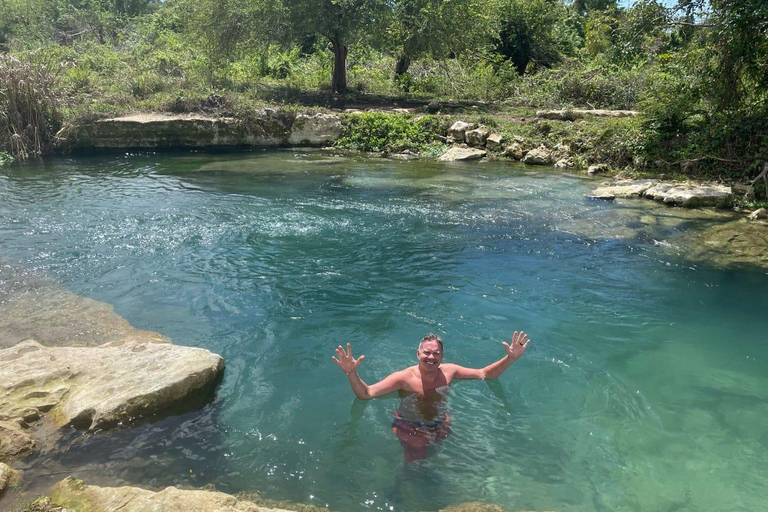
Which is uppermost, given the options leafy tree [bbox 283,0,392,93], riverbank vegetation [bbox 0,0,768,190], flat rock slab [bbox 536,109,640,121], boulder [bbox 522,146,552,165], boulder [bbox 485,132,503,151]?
leafy tree [bbox 283,0,392,93]

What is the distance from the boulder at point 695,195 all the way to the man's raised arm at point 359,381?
31.5 feet

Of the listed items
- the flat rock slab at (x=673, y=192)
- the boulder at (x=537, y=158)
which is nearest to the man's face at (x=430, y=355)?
the flat rock slab at (x=673, y=192)

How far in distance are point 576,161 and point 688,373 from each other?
12.0m

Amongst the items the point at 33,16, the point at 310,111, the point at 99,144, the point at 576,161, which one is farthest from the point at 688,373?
the point at 33,16

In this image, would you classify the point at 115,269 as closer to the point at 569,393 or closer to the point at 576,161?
the point at 569,393

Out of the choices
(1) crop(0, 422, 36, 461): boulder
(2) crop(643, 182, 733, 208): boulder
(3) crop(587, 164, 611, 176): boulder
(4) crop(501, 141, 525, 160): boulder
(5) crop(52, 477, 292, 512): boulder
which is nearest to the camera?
(5) crop(52, 477, 292, 512): boulder

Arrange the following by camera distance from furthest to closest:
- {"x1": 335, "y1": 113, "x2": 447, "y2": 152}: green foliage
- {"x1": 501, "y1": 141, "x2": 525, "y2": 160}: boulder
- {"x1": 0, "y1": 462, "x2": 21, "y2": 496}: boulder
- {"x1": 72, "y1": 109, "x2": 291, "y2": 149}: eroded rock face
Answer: {"x1": 335, "y1": 113, "x2": 447, "y2": 152}: green foliage < {"x1": 72, "y1": 109, "x2": 291, "y2": 149}: eroded rock face < {"x1": 501, "y1": 141, "x2": 525, "y2": 160}: boulder < {"x1": 0, "y1": 462, "x2": 21, "y2": 496}: boulder

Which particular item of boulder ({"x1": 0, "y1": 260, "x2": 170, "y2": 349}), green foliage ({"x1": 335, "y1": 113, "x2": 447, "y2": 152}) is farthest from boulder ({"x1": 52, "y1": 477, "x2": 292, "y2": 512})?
green foliage ({"x1": 335, "y1": 113, "x2": 447, "y2": 152})

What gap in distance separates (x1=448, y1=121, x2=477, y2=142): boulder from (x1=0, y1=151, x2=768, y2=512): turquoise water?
6914mm

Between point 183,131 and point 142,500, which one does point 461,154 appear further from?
point 142,500

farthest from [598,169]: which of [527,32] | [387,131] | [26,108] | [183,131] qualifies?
[26,108]

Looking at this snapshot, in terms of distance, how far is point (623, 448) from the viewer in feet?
14.7

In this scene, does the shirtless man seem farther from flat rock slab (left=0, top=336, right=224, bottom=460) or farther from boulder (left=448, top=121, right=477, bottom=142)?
boulder (left=448, top=121, right=477, bottom=142)

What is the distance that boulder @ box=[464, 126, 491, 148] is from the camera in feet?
60.5
